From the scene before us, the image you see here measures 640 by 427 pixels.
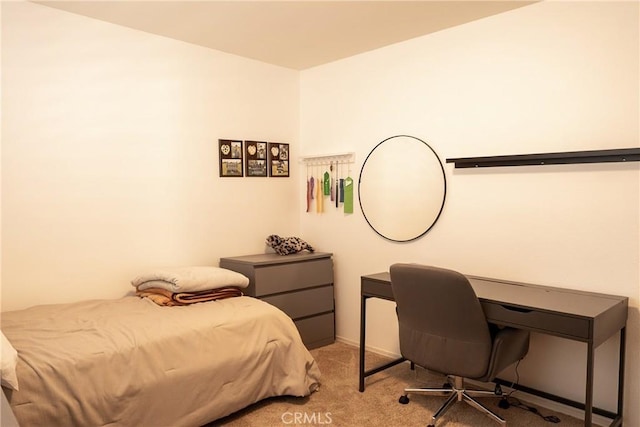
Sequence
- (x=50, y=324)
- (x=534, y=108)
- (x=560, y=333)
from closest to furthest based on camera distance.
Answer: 1. (x=560, y=333)
2. (x=50, y=324)
3. (x=534, y=108)

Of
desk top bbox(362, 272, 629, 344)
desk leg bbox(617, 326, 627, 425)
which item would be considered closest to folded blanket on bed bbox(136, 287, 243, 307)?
desk top bbox(362, 272, 629, 344)

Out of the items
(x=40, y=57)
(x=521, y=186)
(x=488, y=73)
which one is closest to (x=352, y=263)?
(x=521, y=186)

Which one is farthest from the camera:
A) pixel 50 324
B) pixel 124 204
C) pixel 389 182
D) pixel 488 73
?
pixel 389 182

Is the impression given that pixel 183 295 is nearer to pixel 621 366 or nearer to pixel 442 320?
pixel 442 320

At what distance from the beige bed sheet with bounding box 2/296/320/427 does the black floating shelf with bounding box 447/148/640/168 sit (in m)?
1.52

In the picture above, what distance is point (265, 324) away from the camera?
2.72m

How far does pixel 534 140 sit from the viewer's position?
2.73m

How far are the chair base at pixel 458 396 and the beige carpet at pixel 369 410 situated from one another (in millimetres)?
57

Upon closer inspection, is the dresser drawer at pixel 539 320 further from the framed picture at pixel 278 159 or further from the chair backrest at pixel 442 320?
the framed picture at pixel 278 159

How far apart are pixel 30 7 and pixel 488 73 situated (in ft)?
9.03

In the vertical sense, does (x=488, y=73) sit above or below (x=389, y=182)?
above

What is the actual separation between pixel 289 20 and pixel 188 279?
1730 mm

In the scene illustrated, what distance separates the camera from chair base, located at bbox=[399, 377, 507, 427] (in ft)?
7.89

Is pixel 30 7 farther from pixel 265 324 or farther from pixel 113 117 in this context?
pixel 265 324
